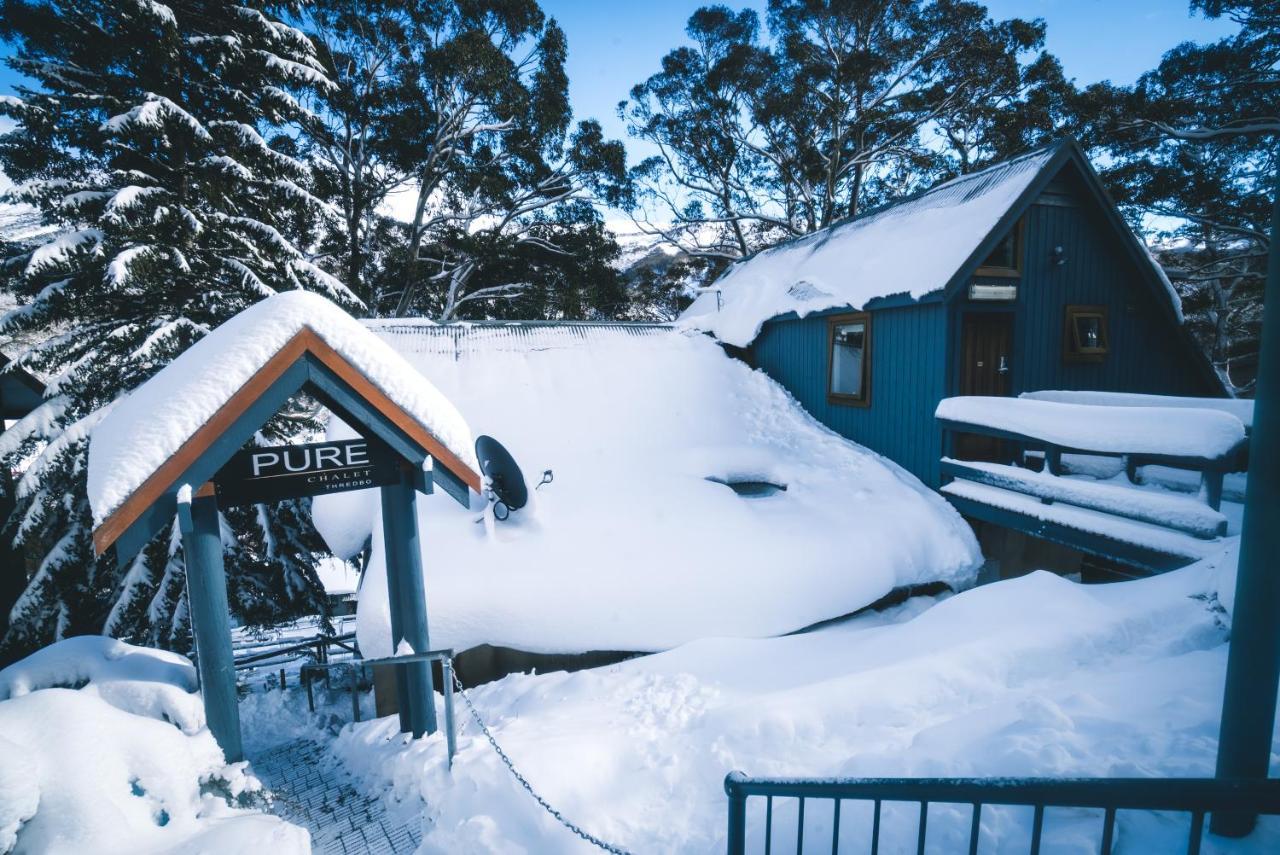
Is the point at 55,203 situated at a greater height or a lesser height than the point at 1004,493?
greater

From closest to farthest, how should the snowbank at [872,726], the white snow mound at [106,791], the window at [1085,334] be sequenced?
the white snow mound at [106,791]
the snowbank at [872,726]
the window at [1085,334]

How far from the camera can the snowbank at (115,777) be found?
2.30m

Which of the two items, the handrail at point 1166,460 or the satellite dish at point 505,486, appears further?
the satellite dish at point 505,486

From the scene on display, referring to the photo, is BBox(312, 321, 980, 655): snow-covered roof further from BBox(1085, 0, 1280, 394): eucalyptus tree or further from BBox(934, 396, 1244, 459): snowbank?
BBox(1085, 0, 1280, 394): eucalyptus tree

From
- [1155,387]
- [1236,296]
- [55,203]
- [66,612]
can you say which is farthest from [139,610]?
[1236,296]

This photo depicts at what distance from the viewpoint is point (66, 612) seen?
25.4 ft

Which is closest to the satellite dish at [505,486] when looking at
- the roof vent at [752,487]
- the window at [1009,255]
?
the roof vent at [752,487]

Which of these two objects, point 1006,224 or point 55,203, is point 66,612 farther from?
point 1006,224

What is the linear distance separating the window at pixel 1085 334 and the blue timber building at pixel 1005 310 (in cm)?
2

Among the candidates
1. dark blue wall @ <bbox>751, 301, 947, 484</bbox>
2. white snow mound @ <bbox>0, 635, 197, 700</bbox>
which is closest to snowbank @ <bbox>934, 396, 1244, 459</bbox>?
dark blue wall @ <bbox>751, 301, 947, 484</bbox>

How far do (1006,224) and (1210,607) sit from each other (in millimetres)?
6056

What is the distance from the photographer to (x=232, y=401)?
3662mm

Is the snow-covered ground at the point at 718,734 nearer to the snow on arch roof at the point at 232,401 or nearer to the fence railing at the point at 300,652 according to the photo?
the fence railing at the point at 300,652

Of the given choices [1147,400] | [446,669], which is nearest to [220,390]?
[446,669]
